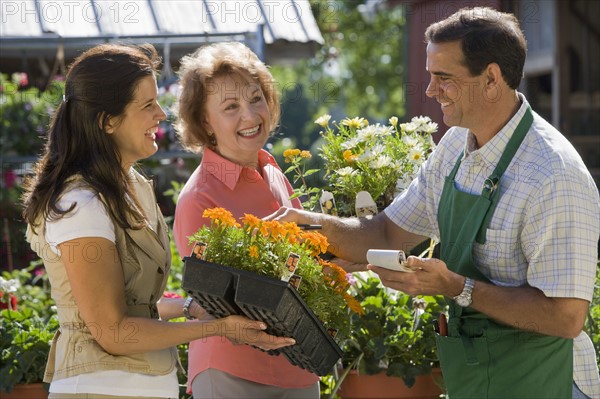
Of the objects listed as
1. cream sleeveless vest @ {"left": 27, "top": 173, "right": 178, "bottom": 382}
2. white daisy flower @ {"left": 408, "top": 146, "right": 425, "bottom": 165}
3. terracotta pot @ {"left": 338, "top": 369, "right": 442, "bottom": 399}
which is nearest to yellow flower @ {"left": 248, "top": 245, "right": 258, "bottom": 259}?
cream sleeveless vest @ {"left": 27, "top": 173, "right": 178, "bottom": 382}

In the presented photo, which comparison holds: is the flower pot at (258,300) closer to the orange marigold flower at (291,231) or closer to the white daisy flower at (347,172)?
the orange marigold flower at (291,231)

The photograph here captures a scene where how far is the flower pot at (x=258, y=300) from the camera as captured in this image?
2648 mm

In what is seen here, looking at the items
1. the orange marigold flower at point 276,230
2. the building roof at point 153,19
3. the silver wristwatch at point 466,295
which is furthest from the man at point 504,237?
the building roof at point 153,19

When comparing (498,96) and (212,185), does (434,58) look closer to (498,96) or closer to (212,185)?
(498,96)

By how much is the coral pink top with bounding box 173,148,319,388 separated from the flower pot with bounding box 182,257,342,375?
0.31 metres

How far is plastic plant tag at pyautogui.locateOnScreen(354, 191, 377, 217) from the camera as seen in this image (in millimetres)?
3407

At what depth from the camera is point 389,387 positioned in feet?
12.8

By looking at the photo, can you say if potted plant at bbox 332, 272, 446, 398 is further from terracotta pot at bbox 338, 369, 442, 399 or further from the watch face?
Answer: the watch face

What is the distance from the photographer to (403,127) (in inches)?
143

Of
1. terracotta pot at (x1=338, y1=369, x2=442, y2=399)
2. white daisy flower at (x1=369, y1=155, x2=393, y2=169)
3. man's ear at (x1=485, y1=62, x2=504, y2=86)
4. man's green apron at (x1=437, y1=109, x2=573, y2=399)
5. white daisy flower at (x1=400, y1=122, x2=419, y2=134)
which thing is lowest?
terracotta pot at (x1=338, y1=369, x2=442, y2=399)

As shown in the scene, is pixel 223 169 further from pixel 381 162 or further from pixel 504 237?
pixel 504 237

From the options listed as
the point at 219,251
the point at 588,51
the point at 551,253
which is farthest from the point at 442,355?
the point at 588,51

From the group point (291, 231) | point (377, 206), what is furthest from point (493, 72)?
point (377, 206)

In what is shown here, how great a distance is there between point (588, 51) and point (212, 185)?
24.8ft
